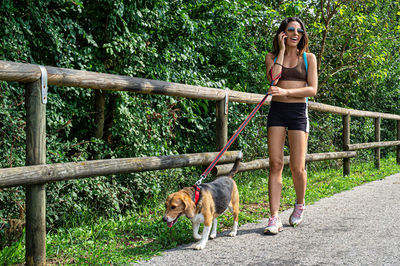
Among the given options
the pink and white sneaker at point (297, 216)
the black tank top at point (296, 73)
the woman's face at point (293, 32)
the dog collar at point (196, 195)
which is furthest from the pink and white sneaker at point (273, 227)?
the woman's face at point (293, 32)

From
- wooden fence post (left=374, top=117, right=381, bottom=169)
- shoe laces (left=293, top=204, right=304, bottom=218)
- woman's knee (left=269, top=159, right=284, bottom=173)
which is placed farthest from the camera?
wooden fence post (left=374, top=117, right=381, bottom=169)

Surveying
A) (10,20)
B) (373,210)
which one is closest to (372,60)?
(373,210)

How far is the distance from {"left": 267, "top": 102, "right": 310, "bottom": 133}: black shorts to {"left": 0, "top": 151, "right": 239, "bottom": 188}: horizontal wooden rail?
84 cm

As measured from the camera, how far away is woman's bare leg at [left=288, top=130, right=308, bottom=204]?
4203mm

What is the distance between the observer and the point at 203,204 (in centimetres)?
355

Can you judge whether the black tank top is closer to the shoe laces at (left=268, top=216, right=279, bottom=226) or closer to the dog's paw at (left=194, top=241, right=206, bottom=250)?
the shoe laces at (left=268, top=216, right=279, bottom=226)

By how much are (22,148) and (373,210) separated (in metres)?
4.30

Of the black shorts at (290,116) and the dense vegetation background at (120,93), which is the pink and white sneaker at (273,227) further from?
the dense vegetation background at (120,93)

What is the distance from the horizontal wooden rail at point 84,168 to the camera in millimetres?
2729

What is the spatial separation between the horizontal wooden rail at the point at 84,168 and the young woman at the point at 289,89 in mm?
755

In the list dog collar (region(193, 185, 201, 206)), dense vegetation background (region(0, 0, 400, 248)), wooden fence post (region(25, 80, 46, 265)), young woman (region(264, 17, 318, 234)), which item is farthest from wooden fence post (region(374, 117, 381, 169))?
wooden fence post (region(25, 80, 46, 265))

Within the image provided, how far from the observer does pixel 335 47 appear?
1066 centimetres

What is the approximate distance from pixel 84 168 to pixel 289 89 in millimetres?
2223

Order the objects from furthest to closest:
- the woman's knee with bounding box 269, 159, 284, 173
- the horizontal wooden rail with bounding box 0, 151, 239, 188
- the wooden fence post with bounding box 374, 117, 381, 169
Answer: the wooden fence post with bounding box 374, 117, 381, 169
the woman's knee with bounding box 269, 159, 284, 173
the horizontal wooden rail with bounding box 0, 151, 239, 188
